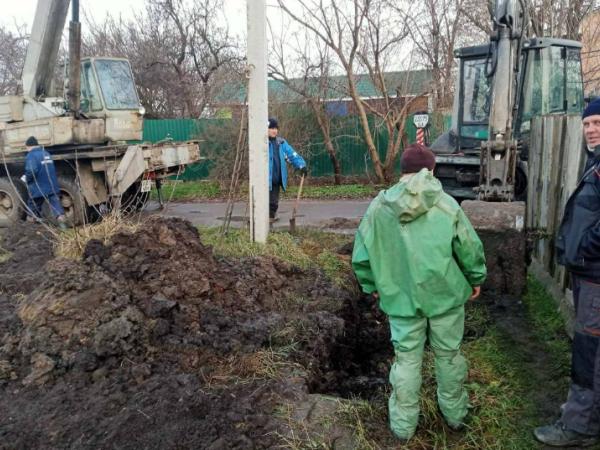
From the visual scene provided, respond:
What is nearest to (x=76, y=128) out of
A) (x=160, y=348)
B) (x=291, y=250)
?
(x=291, y=250)

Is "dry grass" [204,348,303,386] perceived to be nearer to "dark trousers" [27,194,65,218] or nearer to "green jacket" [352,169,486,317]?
"green jacket" [352,169,486,317]

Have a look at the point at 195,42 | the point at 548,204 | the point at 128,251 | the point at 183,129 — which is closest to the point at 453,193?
the point at 548,204

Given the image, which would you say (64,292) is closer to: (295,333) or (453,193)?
(295,333)

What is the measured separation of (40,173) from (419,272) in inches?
322

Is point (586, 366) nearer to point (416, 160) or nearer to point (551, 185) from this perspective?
point (416, 160)

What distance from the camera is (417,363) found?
9.35ft

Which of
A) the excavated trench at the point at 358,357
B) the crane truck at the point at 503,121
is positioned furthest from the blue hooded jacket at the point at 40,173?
the crane truck at the point at 503,121

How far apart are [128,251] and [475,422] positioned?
3.17 m

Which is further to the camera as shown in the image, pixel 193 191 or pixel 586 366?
pixel 193 191

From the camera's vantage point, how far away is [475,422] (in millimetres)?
3008

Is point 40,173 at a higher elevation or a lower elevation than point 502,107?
lower

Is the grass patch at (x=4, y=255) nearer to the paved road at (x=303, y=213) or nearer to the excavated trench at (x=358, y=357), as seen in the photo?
the paved road at (x=303, y=213)

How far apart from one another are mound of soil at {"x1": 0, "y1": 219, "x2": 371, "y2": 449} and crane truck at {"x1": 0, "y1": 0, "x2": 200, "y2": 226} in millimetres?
5160

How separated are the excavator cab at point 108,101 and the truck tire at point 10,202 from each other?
2020 mm
